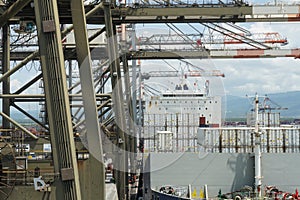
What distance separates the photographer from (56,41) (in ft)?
31.2

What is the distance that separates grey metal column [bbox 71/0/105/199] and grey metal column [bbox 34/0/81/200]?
198 centimetres

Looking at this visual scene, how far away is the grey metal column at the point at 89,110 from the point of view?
11.5m

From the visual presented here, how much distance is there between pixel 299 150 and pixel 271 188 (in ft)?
Answer: 14.3

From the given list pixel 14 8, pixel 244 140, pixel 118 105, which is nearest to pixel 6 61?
pixel 118 105

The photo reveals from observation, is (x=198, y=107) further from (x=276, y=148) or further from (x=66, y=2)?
(x=66, y=2)

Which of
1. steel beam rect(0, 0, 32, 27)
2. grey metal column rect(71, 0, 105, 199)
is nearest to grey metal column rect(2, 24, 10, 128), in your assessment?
grey metal column rect(71, 0, 105, 199)

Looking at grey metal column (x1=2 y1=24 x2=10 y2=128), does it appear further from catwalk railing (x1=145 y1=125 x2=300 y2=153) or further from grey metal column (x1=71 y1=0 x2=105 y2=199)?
catwalk railing (x1=145 y1=125 x2=300 y2=153)

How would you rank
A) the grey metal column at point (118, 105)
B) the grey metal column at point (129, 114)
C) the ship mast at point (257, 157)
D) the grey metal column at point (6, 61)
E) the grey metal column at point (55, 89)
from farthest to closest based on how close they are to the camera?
the grey metal column at point (129, 114) → the grey metal column at point (118, 105) → the ship mast at point (257, 157) → the grey metal column at point (6, 61) → the grey metal column at point (55, 89)

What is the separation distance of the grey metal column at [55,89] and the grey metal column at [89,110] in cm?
198

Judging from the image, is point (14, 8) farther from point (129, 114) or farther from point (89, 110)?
point (129, 114)

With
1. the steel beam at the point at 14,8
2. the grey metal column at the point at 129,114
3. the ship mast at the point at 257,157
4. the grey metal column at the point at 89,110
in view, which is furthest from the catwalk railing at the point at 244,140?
the steel beam at the point at 14,8

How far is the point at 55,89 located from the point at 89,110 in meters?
3.06

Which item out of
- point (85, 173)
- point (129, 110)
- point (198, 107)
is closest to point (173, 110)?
point (198, 107)

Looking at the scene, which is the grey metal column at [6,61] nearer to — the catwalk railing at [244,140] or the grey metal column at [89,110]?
the grey metal column at [89,110]
